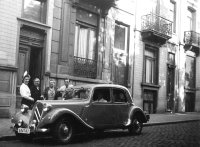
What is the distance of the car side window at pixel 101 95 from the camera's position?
29.7 feet

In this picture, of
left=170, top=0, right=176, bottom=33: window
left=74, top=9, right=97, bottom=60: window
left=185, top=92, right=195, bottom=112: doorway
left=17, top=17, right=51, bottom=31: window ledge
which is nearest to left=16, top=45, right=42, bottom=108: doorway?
left=17, top=17, right=51, bottom=31: window ledge

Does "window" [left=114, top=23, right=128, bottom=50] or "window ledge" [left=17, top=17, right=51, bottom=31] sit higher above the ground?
"window" [left=114, top=23, right=128, bottom=50]

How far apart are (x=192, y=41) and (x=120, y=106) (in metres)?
16.4

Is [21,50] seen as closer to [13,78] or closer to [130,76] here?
[13,78]

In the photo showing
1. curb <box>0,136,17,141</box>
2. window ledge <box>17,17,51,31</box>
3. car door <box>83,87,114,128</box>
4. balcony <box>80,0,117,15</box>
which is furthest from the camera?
balcony <box>80,0,117,15</box>

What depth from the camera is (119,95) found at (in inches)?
393

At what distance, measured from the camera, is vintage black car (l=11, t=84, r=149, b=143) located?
765cm

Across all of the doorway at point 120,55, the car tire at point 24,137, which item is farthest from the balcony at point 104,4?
the car tire at point 24,137

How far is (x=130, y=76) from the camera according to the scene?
18.8m

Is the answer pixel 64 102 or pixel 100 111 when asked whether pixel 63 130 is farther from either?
pixel 100 111

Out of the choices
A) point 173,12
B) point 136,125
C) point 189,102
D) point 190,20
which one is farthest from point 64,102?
point 190,20

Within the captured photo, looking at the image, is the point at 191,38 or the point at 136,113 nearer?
the point at 136,113

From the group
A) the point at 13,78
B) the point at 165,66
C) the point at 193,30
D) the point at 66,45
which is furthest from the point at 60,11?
the point at 193,30

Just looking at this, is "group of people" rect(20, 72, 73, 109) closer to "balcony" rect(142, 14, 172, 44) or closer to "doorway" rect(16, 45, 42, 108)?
"doorway" rect(16, 45, 42, 108)
